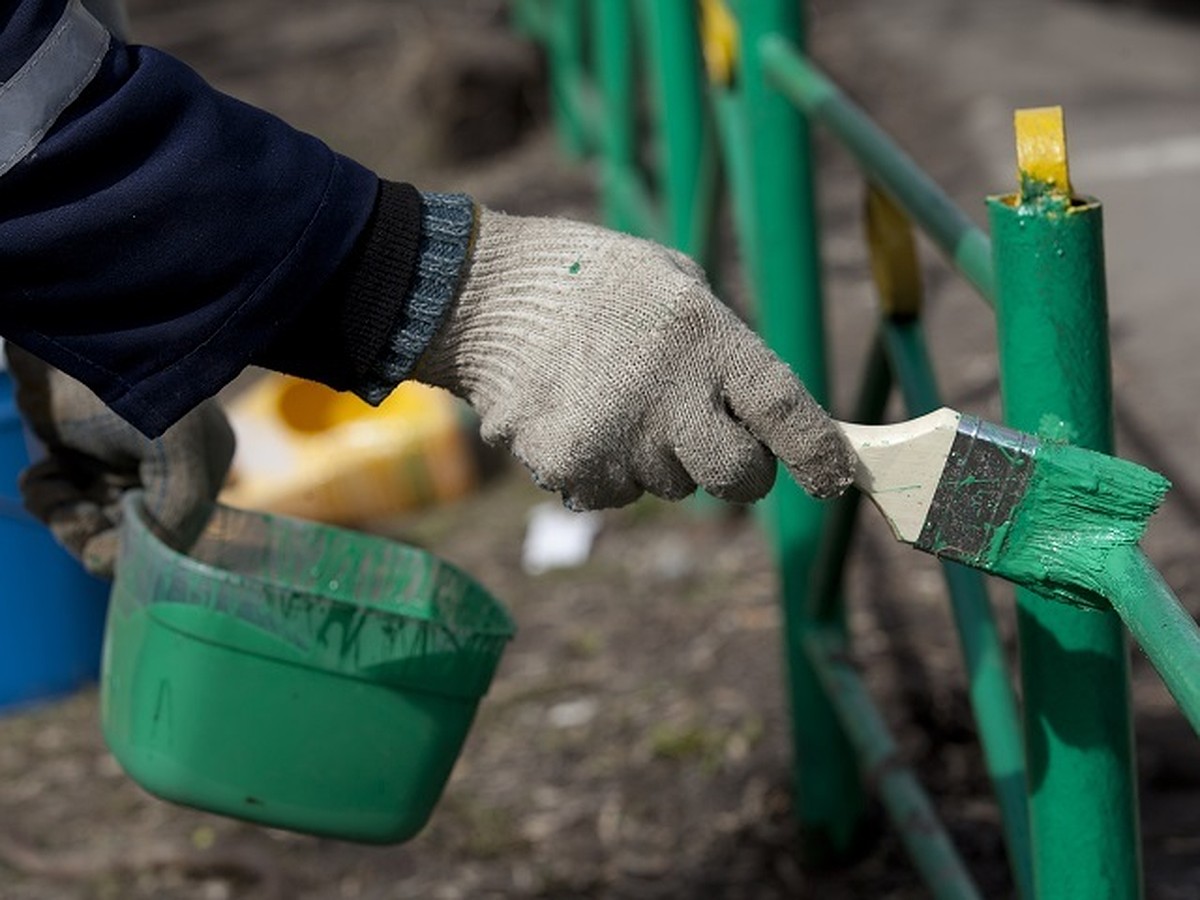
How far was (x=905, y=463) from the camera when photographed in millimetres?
1376

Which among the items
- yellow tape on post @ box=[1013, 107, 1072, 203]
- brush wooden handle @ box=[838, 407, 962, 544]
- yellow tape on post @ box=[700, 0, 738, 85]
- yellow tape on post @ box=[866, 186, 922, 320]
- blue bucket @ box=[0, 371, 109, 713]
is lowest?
blue bucket @ box=[0, 371, 109, 713]

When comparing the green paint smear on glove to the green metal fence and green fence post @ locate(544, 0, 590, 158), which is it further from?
green fence post @ locate(544, 0, 590, 158)

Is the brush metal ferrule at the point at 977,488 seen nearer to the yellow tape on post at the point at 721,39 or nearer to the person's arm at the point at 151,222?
the person's arm at the point at 151,222

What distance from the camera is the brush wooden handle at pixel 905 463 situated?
1.35 metres

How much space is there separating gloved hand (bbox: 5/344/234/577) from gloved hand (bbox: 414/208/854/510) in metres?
0.52

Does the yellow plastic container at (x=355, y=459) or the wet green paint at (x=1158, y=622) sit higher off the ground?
the wet green paint at (x=1158, y=622)

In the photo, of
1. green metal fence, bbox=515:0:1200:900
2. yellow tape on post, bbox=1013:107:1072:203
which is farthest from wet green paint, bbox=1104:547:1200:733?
yellow tape on post, bbox=1013:107:1072:203

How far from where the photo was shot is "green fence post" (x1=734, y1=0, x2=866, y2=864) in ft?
8.03

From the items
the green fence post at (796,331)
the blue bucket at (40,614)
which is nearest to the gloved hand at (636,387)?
the green fence post at (796,331)

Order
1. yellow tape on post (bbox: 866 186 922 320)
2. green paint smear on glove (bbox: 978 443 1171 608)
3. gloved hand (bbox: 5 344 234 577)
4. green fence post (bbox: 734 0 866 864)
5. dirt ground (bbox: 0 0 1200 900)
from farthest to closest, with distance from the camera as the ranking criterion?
dirt ground (bbox: 0 0 1200 900) → green fence post (bbox: 734 0 866 864) → yellow tape on post (bbox: 866 186 922 320) → gloved hand (bbox: 5 344 234 577) → green paint smear on glove (bbox: 978 443 1171 608)

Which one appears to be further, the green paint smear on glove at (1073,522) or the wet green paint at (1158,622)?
the green paint smear on glove at (1073,522)

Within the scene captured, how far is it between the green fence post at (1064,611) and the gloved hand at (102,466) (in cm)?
80

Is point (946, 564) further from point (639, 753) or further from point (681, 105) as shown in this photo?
point (681, 105)

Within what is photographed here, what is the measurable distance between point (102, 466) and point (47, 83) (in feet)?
2.27
